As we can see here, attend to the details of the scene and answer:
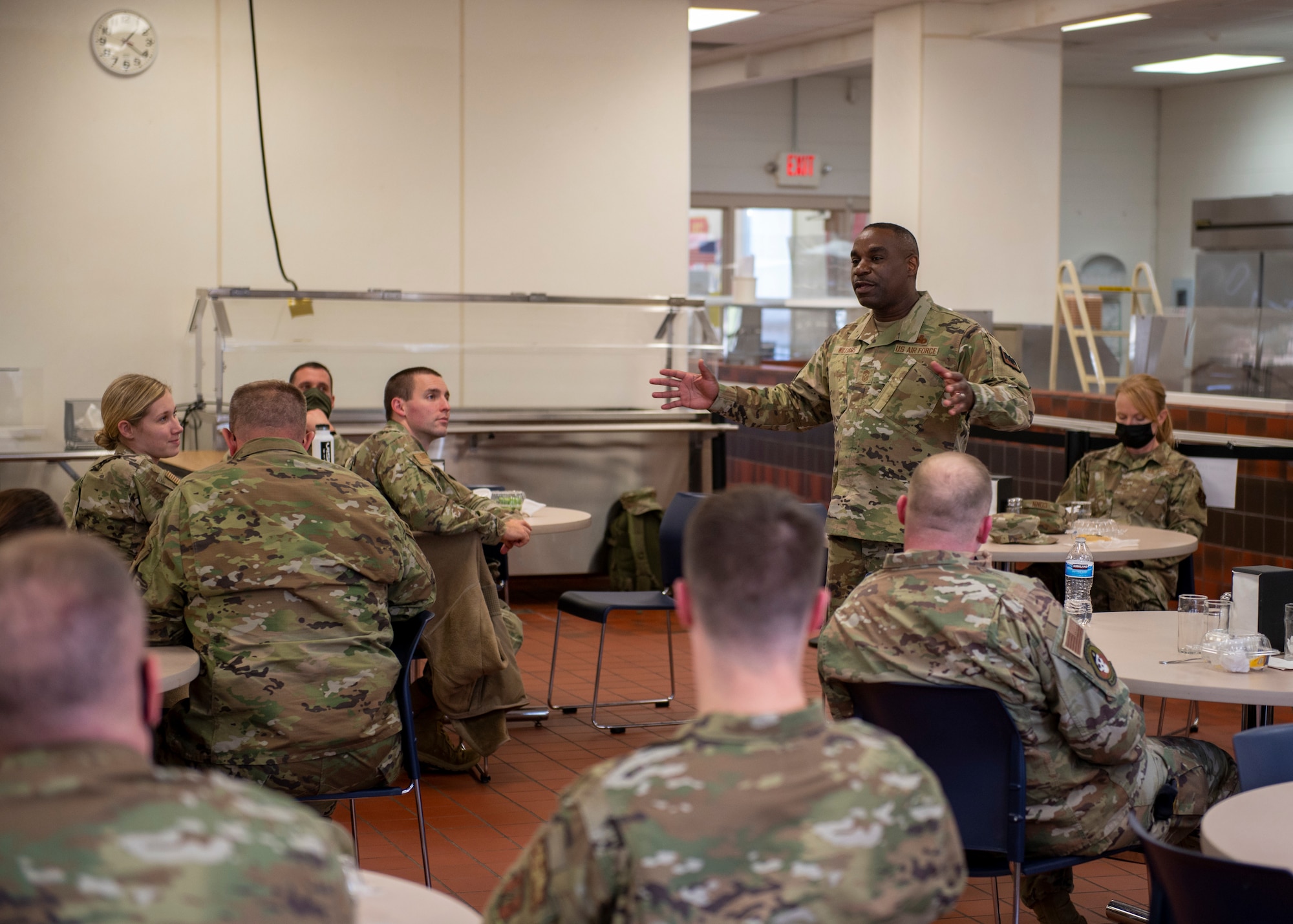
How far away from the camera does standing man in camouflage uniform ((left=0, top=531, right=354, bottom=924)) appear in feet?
3.66

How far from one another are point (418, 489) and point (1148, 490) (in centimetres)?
278

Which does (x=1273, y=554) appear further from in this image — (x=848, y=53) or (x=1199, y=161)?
(x=1199, y=161)

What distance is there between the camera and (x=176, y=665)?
2.65 m

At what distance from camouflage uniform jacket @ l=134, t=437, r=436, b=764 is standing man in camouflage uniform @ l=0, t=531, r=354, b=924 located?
1477mm

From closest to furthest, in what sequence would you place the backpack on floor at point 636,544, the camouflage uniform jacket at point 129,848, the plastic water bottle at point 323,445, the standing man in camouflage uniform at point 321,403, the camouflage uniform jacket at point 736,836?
the camouflage uniform jacket at point 129,848
the camouflage uniform jacket at point 736,836
the plastic water bottle at point 323,445
the standing man in camouflage uniform at point 321,403
the backpack on floor at point 636,544

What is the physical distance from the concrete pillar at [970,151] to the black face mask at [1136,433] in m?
4.21

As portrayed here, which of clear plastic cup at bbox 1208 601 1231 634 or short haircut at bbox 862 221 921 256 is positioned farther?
short haircut at bbox 862 221 921 256

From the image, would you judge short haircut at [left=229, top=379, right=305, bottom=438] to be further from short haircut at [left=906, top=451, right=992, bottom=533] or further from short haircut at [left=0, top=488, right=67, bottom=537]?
short haircut at [left=906, top=451, right=992, bottom=533]

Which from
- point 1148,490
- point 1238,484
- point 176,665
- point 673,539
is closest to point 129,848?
point 176,665

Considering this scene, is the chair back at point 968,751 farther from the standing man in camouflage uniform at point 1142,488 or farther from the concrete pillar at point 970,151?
the concrete pillar at point 970,151

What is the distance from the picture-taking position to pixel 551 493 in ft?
23.8

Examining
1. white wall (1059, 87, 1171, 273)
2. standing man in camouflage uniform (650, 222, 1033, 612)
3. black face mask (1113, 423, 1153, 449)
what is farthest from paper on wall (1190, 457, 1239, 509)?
white wall (1059, 87, 1171, 273)

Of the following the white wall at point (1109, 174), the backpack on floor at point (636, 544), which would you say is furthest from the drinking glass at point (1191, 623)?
the white wall at point (1109, 174)

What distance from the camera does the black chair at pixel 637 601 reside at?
4.86 meters
